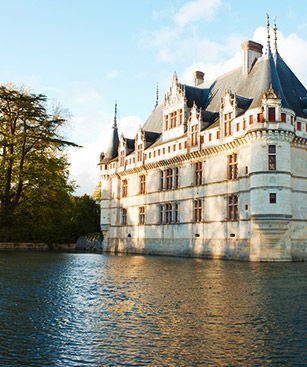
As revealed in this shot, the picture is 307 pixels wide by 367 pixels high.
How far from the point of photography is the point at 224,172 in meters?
33.0

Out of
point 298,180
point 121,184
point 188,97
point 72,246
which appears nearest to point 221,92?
point 188,97

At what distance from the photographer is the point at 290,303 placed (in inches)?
433

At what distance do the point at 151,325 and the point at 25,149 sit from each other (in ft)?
116

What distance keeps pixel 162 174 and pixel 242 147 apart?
10.6 m

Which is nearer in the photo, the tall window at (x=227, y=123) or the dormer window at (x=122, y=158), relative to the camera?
the tall window at (x=227, y=123)

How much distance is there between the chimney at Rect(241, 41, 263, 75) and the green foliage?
638 inches

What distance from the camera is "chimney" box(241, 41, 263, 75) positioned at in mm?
36406

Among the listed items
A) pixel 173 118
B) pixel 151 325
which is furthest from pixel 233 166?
pixel 151 325

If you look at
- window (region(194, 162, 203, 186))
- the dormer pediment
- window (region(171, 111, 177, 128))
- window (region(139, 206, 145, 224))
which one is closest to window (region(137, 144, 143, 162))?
window (region(139, 206, 145, 224))

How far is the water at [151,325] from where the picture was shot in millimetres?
6309

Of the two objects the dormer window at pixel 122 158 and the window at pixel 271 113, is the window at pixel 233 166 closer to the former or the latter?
the window at pixel 271 113

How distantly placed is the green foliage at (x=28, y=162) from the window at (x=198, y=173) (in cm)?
1171

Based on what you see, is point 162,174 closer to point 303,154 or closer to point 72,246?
point 303,154

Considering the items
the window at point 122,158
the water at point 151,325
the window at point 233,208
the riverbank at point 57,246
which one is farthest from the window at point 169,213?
the water at point 151,325
